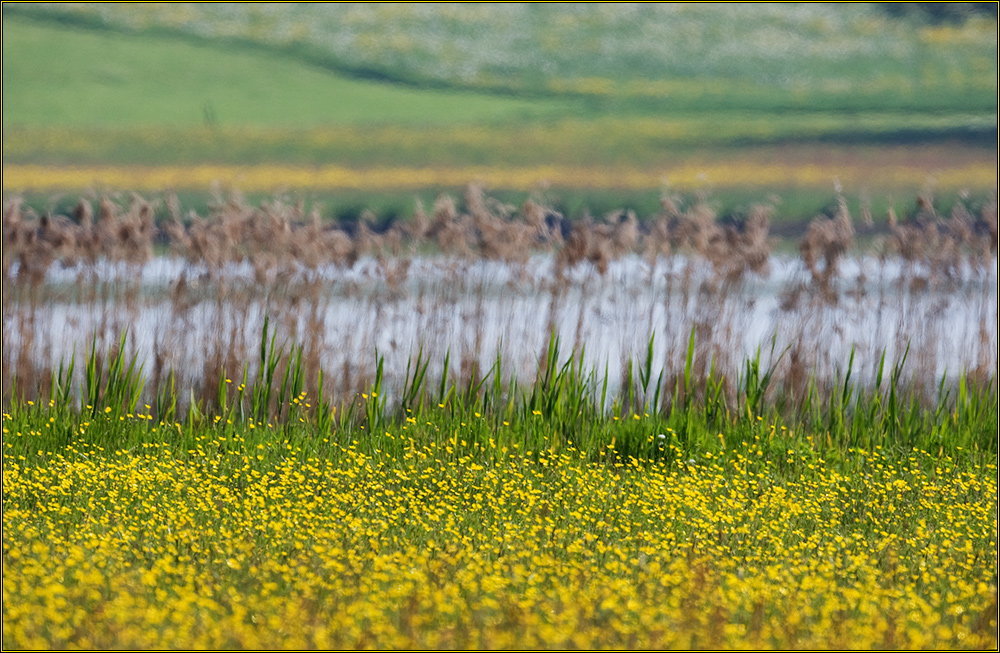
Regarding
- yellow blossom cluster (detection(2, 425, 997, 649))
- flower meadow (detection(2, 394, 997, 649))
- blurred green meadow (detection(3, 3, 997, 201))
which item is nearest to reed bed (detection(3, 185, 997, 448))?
flower meadow (detection(2, 394, 997, 649))

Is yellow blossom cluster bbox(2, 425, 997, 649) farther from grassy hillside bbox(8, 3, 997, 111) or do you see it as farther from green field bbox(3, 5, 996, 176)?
green field bbox(3, 5, 996, 176)

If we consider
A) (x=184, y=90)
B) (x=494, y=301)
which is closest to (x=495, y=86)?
(x=184, y=90)

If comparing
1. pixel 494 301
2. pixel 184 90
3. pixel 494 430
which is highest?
pixel 184 90

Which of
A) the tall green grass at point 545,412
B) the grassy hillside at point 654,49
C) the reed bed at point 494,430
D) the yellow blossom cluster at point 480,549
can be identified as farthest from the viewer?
the grassy hillside at point 654,49

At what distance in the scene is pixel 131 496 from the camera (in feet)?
14.5

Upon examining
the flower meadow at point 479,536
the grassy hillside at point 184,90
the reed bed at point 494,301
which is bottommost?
the flower meadow at point 479,536

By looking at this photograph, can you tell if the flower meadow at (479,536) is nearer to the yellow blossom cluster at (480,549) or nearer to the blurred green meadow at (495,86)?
the yellow blossom cluster at (480,549)

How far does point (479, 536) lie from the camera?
159 inches

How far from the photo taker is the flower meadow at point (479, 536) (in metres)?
3.17

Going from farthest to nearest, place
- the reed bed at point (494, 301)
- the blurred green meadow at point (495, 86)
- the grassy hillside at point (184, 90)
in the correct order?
the blurred green meadow at point (495, 86) < the grassy hillside at point (184, 90) < the reed bed at point (494, 301)

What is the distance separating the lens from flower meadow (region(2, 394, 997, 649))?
10.4ft

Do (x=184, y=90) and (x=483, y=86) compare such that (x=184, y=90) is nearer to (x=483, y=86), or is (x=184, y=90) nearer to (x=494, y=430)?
(x=483, y=86)

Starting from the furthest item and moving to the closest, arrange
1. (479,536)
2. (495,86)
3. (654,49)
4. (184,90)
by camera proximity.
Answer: (495,86), (184,90), (654,49), (479,536)

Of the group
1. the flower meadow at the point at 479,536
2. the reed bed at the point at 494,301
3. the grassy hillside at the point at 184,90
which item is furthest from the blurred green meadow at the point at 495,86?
the flower meadow at the point at 479,536
